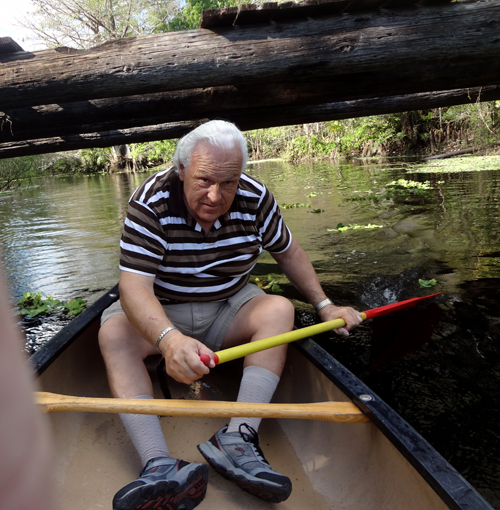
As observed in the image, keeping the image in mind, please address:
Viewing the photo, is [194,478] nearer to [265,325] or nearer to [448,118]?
[265,325]

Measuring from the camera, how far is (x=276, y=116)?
173 inches

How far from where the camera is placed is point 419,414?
94.6 inches

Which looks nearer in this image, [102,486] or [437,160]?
[102,486]

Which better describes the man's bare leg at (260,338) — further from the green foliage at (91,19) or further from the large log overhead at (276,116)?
the green foliage at (91,19)

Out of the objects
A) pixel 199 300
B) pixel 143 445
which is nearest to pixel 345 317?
pixel 199 300

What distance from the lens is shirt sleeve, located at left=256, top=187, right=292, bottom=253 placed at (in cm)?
242

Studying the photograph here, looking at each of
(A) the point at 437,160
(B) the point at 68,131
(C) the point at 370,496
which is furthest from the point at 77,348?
(A) the point at 437,160

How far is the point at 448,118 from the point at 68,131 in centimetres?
1669

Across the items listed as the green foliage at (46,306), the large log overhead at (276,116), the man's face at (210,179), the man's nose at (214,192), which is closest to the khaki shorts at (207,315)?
the man's face at (210,179)

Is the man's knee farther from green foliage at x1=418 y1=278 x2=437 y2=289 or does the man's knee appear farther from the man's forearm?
green foliage at x1=418 y1=278 x2=437 y2=289

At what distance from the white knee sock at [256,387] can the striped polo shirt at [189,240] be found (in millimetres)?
455

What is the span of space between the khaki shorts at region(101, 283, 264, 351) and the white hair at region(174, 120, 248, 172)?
661mm

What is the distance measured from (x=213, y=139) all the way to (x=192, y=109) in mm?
1826

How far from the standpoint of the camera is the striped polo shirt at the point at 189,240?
7.00 ft
